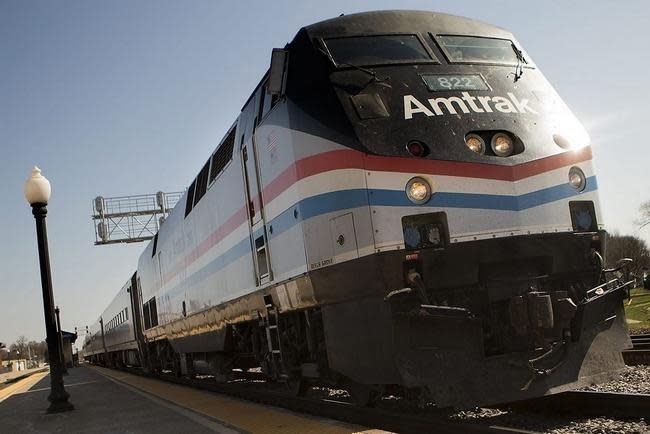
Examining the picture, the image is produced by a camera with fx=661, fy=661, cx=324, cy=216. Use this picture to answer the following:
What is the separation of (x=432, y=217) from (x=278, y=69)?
2055 millimetres

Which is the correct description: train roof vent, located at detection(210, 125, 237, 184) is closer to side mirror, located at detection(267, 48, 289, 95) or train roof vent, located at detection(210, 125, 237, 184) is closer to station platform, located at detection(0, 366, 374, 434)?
side mirror, located at detection(267, 48, 289, 95)

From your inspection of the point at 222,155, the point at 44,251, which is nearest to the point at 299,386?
the point at 222,155

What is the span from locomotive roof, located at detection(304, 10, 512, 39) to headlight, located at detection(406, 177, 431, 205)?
68.1 inches

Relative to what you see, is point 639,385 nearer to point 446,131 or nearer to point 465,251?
point 465,251

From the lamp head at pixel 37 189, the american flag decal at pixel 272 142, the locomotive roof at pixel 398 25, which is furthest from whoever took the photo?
the lamp head at pixel 37 189

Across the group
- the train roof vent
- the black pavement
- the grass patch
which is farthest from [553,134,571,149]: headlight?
the grass patch

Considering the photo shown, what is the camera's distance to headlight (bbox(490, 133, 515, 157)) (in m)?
5.42

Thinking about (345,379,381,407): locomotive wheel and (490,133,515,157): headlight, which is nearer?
(490,133,515,157): headlight

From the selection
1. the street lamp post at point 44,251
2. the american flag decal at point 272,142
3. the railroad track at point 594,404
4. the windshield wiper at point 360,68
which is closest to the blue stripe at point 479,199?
the windshield wiper at point 360,68

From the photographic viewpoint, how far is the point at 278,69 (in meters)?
6.07

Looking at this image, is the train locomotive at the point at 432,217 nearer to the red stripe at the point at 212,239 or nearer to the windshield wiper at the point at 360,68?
the windshield wiper at the point at 360,68

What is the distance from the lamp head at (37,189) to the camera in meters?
10.9

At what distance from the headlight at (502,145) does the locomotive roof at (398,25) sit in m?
1.43

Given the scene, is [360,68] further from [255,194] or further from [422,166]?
[255,194]
